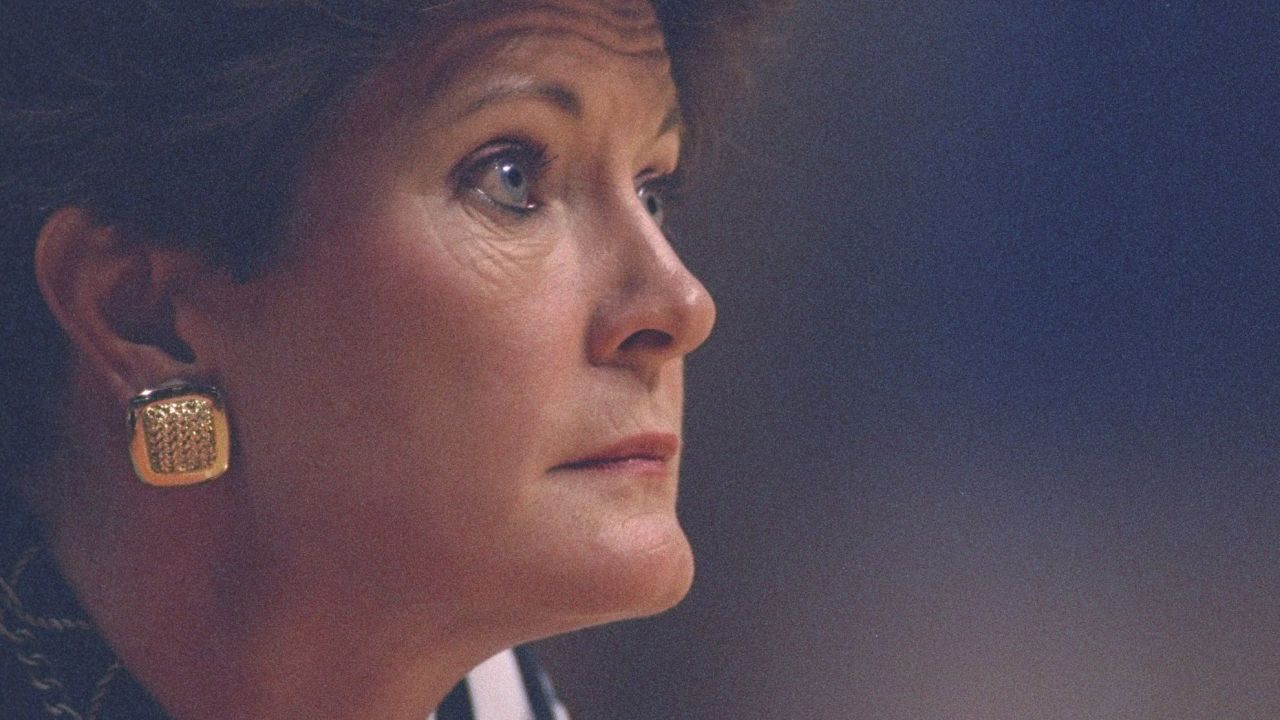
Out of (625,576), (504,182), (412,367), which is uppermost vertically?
(504,182)

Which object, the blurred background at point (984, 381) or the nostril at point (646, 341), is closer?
the nostril at point (646, 341)

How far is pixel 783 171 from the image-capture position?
5.27ft

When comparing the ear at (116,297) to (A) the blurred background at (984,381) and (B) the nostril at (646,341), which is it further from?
(A) the blurred background at (984,381)

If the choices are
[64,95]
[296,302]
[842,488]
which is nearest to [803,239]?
[842,488]

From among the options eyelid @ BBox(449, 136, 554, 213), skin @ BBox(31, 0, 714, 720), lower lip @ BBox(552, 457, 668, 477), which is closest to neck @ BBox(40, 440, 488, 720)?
skin @ BBox(31, 0, 714, 720)

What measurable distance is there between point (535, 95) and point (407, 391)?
0.22 meters

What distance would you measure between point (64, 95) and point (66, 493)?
0.96 ft

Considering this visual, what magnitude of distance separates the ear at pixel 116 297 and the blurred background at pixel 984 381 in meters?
0.61

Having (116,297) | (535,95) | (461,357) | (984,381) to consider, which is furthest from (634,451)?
(984,381)

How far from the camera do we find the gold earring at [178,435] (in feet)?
3.45

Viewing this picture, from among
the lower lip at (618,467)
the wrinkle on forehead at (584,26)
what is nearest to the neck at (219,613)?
the lower lip at (618,467)

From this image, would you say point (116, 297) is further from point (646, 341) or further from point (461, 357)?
point (646, 341)

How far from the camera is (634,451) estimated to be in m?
1.12

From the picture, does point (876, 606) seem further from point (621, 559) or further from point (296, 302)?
point (296, 302)
